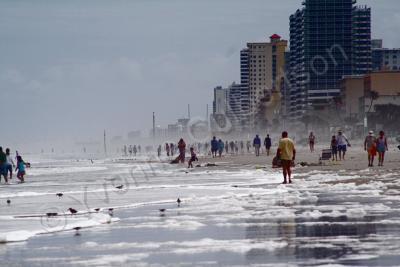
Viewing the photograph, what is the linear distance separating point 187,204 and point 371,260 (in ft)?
30.1

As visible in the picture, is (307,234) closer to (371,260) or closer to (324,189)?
(371,260)

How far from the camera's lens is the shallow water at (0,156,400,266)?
9.31 metres

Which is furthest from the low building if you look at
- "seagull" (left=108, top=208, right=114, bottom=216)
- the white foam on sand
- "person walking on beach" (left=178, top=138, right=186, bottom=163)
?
the white foam on sand

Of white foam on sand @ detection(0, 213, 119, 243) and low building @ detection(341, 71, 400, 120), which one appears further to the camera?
low building @ detection(341, 71, 400, 120)

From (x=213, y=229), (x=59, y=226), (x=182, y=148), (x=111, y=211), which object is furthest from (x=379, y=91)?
(x=213, y=229)

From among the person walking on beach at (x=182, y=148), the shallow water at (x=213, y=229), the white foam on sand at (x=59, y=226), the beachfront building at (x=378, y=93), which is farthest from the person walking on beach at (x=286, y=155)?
the beachfront building at (x=378, y=93)

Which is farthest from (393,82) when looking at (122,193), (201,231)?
(201,231)

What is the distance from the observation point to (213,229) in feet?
40.2

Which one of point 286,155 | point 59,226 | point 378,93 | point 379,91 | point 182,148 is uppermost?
point 379,91

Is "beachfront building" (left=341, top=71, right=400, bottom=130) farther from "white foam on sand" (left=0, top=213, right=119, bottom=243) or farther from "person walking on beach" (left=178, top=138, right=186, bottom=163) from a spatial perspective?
"white foam on sand" (left=0, top=213, right=119, bottom=243)

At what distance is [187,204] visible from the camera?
1772 centimetres

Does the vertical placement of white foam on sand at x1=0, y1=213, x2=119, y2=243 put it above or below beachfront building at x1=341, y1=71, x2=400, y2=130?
below

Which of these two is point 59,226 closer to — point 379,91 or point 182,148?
point 182,148

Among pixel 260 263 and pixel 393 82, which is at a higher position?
pixel 393 82
